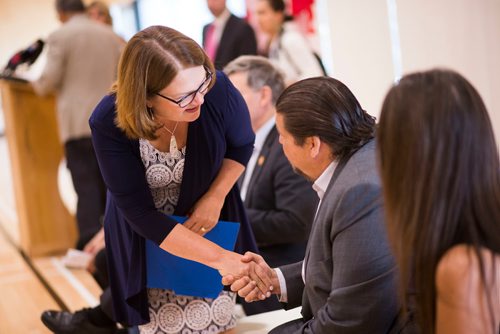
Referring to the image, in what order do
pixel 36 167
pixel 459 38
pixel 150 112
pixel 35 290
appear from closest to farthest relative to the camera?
pixel 150 112, pixel 459 38, pixel 35 290, pixel 36 167

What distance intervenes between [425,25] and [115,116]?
185 centimetres

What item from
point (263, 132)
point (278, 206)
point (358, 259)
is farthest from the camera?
point (263, 132)

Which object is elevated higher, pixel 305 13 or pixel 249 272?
pixel 305 13

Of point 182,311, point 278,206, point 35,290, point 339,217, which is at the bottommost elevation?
point 35,290

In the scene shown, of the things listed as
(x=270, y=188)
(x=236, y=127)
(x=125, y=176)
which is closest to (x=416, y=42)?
(x=270, y=188)

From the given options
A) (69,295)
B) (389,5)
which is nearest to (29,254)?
(69,295)

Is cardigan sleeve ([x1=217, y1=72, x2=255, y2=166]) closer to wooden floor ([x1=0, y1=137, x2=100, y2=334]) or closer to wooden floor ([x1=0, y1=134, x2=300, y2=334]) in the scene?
wooden floor ([x1=0, y1=134, x2=300, y2=334])

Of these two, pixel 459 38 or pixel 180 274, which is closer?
pixel 180 274

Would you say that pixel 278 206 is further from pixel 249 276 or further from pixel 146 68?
pixel 146 68

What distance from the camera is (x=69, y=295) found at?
381 cm

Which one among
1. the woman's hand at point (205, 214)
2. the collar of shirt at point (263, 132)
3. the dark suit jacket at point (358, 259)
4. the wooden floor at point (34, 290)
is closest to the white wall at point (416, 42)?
the collar of shirt at point (263, 132)

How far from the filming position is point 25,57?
4.61 m

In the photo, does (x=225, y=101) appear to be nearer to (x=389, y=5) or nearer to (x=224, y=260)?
(x=224, y=260)

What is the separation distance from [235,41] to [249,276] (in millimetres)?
2863
